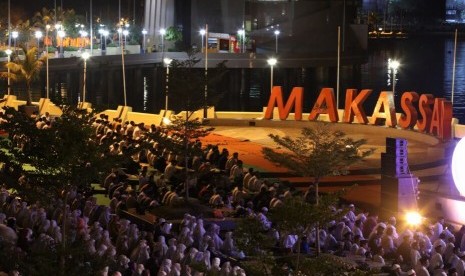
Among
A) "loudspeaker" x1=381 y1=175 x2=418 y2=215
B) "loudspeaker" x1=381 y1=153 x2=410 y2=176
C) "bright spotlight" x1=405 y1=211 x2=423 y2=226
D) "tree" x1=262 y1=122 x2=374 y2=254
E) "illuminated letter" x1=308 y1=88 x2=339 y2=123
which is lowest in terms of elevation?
"bright spotlight" x1=405 y1=211 x2=423 y2=226

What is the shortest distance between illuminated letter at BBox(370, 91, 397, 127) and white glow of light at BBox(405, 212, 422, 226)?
16680mm

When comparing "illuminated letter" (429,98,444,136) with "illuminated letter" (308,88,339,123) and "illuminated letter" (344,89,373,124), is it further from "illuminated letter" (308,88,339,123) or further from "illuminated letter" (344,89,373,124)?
"illuminated letter" (308,88,339,123)

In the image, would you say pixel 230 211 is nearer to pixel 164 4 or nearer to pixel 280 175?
pixel 280 175

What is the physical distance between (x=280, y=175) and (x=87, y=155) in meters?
14.7

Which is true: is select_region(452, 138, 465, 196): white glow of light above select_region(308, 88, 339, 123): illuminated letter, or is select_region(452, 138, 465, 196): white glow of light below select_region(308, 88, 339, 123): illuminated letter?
below

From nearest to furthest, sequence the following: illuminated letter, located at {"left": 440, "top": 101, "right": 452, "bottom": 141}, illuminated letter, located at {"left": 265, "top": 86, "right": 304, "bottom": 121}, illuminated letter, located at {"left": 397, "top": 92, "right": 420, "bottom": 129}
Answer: illuminated letter, located at {"left": 440, "top": 101, "right": 452, "bottom": 141} → illuminated letter, located at {"left": 397, "top": 92, "right": 420, "bottom": 129} → illuminated letter, located at {"left": 265, "top": 86, "right": 304, "bottom": 121}

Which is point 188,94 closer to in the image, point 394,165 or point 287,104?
point 394,165

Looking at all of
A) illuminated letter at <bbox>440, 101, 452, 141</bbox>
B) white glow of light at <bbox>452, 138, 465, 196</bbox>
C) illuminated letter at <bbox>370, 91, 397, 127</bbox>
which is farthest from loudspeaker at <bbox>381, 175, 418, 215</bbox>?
illuminated letter at <bbox>370, 91, 397, 127</bbox>

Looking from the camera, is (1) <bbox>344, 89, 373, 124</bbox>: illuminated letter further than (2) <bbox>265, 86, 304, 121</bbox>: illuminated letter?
No

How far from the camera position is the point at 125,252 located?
18812 millimetres

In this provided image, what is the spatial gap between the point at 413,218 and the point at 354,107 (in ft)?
61.1

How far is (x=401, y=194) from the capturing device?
24.3 meters

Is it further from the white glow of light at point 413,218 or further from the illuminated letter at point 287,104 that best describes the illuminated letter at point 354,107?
the white glow of light at point 413,218

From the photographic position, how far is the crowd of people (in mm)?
17484
